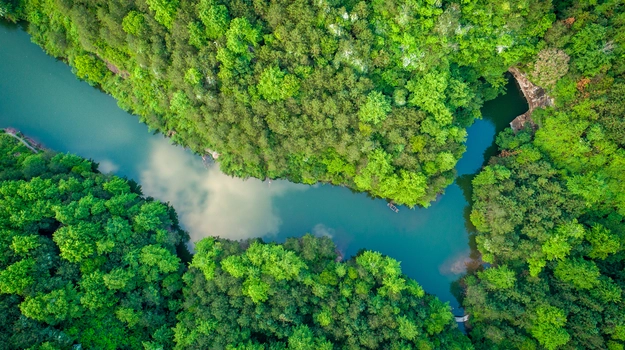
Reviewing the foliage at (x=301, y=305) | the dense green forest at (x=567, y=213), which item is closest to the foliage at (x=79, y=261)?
the foliage at (x=301, y=305)

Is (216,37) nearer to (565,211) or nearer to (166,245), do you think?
(166,245)

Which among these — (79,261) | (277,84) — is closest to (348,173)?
(277,84)

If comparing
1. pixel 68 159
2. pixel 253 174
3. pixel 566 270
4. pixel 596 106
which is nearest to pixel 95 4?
pixel 68 159

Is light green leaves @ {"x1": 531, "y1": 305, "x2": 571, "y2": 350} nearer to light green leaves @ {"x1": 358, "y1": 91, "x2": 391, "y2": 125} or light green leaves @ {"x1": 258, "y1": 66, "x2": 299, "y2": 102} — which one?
light green leaves @ {"x1": 358, "y1": 91, "x2": 391, "y2": 125}

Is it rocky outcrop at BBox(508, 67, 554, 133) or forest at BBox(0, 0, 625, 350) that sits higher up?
rocky outcrop at BBox(508, 67, 554, 133)

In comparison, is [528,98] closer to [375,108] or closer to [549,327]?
[375,108]

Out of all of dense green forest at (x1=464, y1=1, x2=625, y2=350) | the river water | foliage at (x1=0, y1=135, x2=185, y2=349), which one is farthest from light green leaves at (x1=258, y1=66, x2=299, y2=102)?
dense green forest at (x1=464, y1=1, x2=625, y2=350)
